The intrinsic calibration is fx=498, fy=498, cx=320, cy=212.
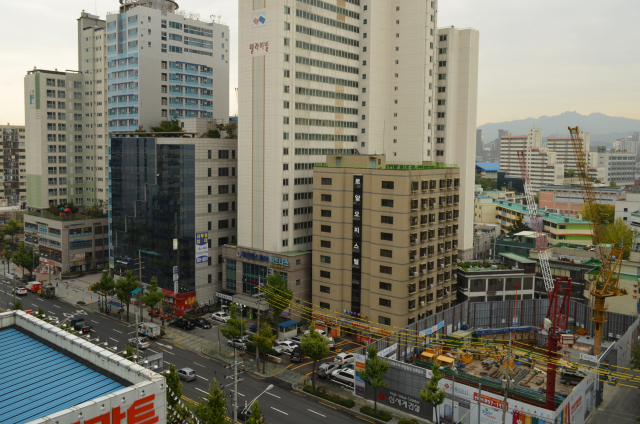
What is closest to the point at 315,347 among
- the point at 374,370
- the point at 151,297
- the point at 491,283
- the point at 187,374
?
the point at 374,370

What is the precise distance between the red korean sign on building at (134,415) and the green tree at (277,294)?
51938 millimetres

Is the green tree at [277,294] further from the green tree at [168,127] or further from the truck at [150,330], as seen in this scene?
the green tree at [168,127]

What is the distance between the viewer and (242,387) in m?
66.2

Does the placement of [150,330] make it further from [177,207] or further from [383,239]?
[383,239]

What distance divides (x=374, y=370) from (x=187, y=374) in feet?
86.9

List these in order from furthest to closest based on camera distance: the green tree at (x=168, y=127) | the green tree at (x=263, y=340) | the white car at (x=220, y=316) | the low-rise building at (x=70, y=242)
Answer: the low-rise building at (x=70, y=242) → the green tree at (x=168, y=127) → the white car at (x=220, y=316) → the green tree at (x=263, y=340)

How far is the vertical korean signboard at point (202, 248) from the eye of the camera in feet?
323

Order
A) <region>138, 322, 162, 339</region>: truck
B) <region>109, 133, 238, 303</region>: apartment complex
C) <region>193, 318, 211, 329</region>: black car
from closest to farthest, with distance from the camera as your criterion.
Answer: <region>138, 322, 162, 339</region>: truck
<region>193, 318, 211, 329</region>: black car
<region>109, 133, 238, 303</region>: apartment complex

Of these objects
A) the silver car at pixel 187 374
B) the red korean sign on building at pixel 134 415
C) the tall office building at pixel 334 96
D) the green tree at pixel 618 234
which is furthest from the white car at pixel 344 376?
the green tree at pixel 618 234

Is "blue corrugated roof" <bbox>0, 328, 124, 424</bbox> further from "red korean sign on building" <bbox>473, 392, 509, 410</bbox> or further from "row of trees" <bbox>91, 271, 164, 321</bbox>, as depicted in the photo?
"row of trees" <bbox>91, 271, 164, 321</bbox>

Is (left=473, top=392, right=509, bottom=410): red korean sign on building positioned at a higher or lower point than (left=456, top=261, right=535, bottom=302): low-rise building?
lower

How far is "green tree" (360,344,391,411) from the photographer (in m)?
58.5

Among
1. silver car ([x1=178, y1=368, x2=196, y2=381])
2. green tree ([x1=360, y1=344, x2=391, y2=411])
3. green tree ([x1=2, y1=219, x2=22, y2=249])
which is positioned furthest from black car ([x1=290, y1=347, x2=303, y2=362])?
green tree ([x1=2, y1=219, x2=22, y2=249])

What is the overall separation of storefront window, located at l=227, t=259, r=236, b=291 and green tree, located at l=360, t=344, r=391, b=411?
4571 centimetres
